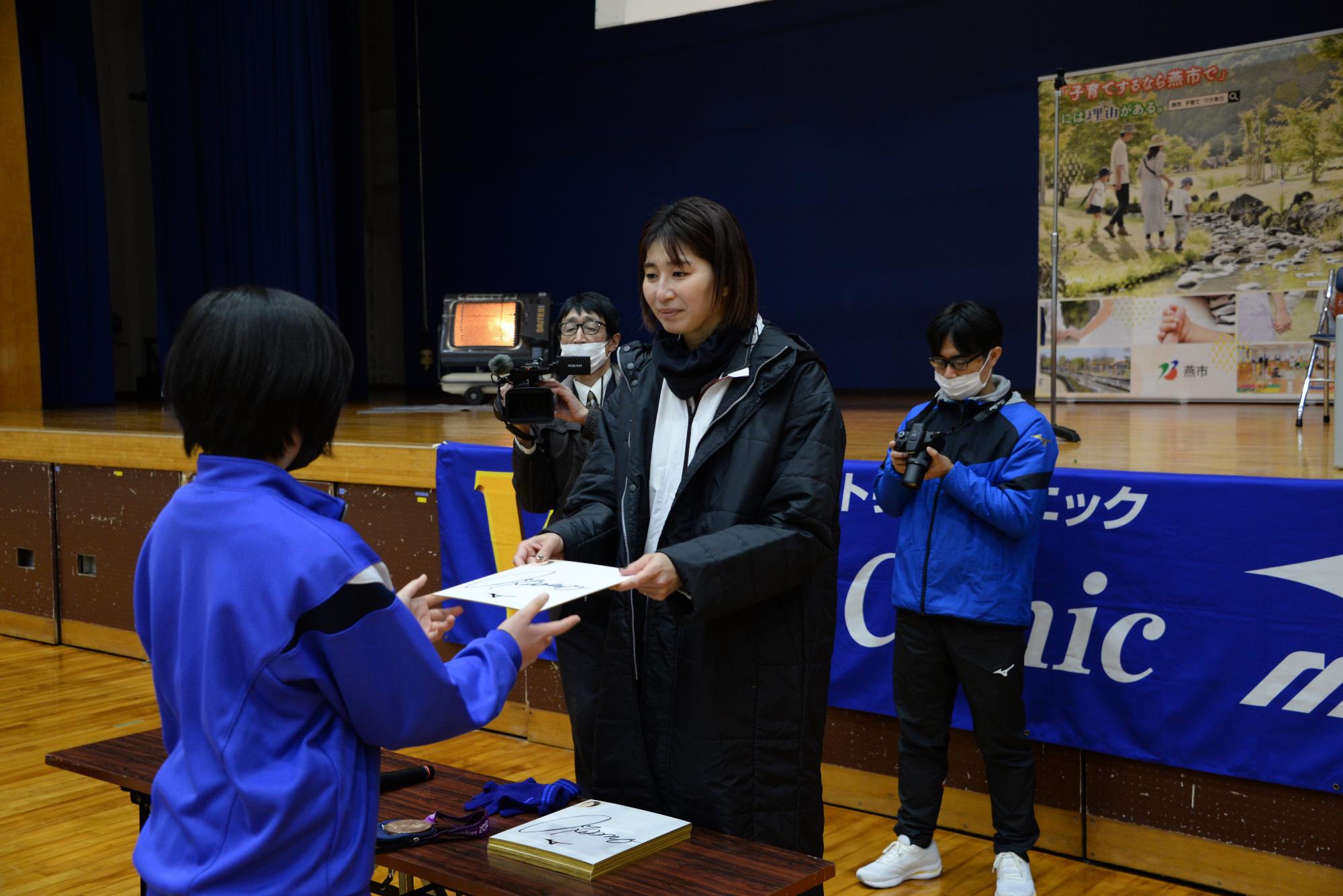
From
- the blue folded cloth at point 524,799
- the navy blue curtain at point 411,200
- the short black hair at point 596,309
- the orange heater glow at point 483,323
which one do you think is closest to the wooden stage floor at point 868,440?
the orange heater glow at point 483,323

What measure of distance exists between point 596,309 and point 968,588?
47.0 inches

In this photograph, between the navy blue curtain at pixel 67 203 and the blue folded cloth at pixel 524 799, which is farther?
the navy blue curtain at pixel 67 203

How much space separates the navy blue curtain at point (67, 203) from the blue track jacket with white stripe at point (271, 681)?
9.07 metres

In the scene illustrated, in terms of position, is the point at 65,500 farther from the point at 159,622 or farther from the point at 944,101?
the point at 944,101

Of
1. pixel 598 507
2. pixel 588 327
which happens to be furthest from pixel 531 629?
pixel 588 327

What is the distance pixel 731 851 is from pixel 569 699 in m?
0.48

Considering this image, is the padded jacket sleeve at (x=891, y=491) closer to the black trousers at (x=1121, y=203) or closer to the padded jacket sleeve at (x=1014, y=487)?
the padded jacket sleeve at (x=1014, y=487)

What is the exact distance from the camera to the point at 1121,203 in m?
7.28

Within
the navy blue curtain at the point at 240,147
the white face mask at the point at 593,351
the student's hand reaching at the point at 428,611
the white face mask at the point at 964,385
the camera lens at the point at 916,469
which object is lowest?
the student's hand reaching at the point at 428,611

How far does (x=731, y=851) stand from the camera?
59.2 inches

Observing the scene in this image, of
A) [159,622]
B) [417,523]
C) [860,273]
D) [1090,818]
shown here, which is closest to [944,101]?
[860,273]

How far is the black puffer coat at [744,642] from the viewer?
5.21 feet

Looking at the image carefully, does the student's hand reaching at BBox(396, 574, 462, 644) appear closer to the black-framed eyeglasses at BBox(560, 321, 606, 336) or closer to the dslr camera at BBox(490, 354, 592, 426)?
the dslr camera at BBox(490, 354, 592, 426)

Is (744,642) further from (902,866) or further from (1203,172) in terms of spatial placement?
(1203,172)
